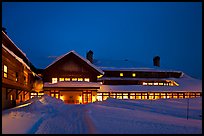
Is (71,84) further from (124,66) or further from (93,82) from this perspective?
(124,66)

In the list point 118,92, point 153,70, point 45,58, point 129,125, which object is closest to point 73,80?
point 118,92

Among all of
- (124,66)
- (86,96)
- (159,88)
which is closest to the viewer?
(86,96)

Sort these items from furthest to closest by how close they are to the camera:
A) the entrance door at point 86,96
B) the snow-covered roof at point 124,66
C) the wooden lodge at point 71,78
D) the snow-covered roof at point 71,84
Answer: the snow-covered roof at point 124,66, the entrance door at point 86,96, the wooden lodge at point 71,78, the snow-covered roof at point 71,84

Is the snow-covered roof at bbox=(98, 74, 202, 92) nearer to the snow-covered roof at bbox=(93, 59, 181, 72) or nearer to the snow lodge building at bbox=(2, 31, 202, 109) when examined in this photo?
the snow lodge building at bbox=(2, 31, 202, 109)

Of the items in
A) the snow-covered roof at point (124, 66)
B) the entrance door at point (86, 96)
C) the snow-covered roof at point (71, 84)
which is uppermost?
the snow-covered roof at point (124, 66)

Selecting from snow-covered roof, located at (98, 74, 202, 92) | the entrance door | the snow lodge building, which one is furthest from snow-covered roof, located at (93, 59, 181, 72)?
the entrance door

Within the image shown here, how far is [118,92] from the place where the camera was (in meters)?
39.3

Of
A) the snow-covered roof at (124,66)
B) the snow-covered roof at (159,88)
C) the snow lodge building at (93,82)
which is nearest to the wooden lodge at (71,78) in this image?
the snow lodge building at (93,82)

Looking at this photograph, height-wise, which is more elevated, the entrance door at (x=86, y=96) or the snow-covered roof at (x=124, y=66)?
the snow-covered roof at (x=124, y=66)

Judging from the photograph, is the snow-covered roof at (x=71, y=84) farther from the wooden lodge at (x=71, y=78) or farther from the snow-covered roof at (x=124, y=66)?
the snow-covered roof at (x=124, y=66)

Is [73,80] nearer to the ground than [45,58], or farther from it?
nearer to the ground

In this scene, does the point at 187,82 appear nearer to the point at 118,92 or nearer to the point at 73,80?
the point at 118,92

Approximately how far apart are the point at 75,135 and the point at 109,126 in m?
1.63

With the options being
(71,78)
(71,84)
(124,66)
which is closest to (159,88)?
(124,66)
